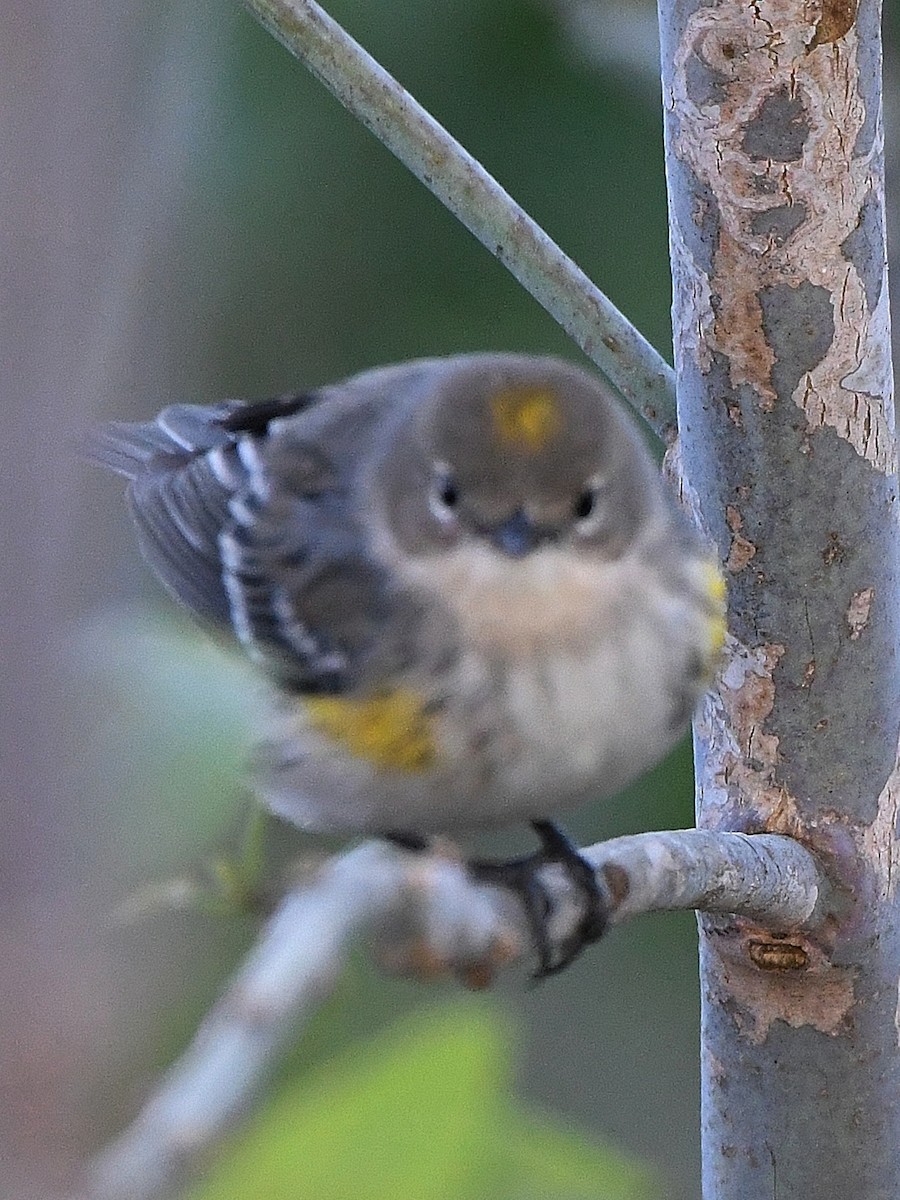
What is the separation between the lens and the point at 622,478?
159 cm

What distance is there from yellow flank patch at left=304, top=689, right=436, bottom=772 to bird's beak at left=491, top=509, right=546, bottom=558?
0.51ft

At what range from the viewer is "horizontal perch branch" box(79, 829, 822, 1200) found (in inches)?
19.0

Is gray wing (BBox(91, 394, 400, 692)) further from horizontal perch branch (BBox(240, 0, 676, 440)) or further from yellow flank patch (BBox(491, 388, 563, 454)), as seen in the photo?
horizontal perch branch (BBox(240, 0, 676, 440))

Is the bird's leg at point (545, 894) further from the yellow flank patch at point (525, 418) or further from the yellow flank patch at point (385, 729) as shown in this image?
the yellow flank patch at point (525, 418)

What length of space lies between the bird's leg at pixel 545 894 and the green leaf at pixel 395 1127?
66 centimetres

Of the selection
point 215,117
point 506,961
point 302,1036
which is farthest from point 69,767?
point 215,117

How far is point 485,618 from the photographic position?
4.85 ft

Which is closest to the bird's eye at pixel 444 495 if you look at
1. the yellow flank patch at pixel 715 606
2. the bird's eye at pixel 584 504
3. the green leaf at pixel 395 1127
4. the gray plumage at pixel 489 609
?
the gray plumage at pixel 489 609

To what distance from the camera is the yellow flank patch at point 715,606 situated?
1.61m

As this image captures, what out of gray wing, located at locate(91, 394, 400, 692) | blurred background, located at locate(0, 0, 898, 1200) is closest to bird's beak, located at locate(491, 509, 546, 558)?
gray wing, located at locate(91, 394, 400, 692)

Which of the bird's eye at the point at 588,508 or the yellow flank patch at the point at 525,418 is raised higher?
the yellow flank patch at the point at 525,418

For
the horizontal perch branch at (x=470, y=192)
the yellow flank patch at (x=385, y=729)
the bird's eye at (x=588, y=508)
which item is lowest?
the yellow flank patch at (x=385, y=729)

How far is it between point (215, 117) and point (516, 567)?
4.10ft

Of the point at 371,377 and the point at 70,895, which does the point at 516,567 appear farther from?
the point at 70,895
